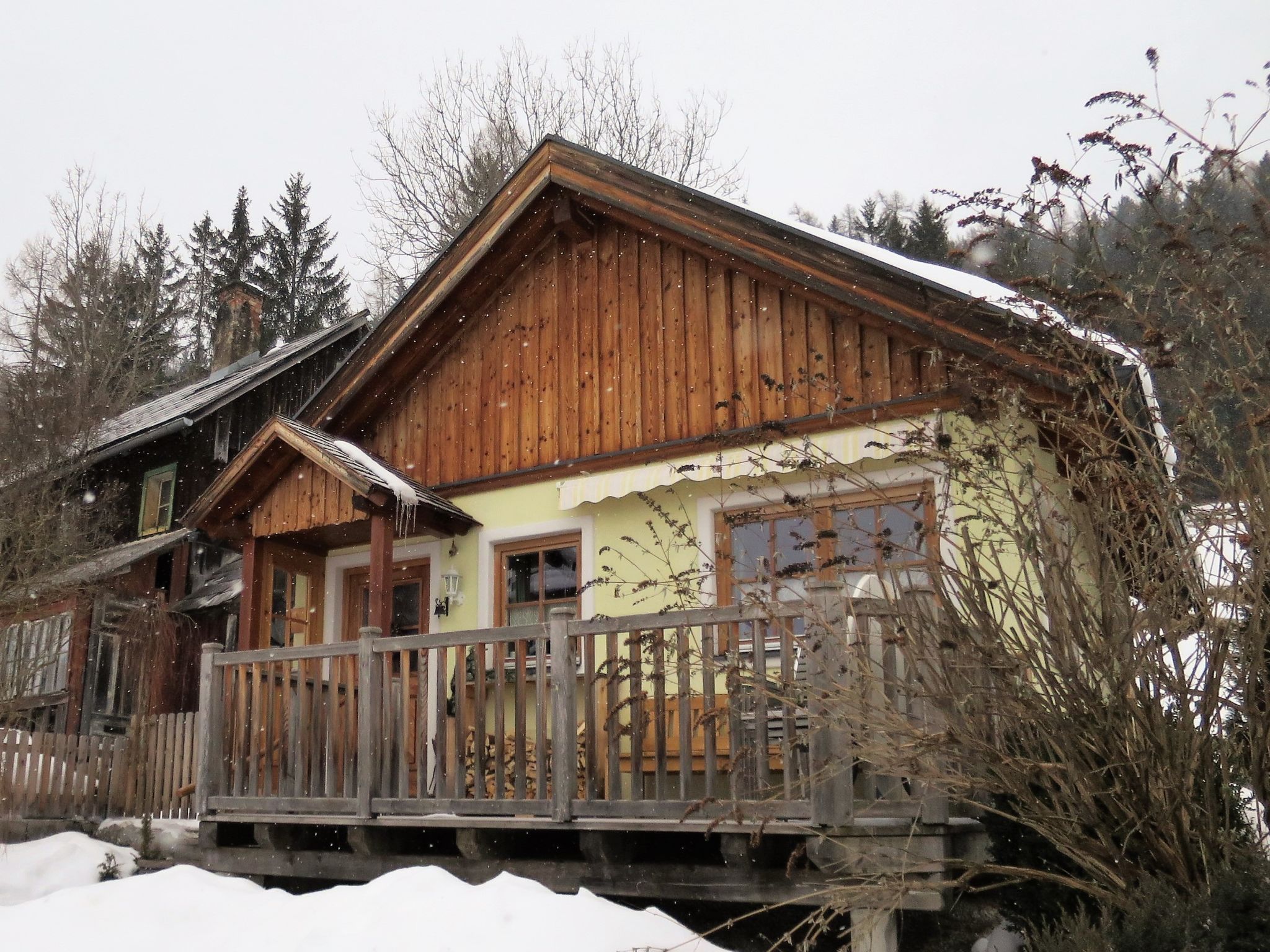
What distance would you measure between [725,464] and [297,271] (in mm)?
36266

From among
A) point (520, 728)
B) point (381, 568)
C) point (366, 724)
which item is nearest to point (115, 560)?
point (381, 568)

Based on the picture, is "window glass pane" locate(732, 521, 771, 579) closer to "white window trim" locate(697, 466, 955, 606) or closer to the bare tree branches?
"white window trim" locate(697, 466, 955, 606)

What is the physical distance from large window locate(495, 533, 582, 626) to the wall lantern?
0.37 metres

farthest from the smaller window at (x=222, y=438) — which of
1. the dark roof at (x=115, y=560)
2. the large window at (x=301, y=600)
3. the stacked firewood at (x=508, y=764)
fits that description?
the stacked firewood at (x=508, y=764)

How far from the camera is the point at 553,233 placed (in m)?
11.7

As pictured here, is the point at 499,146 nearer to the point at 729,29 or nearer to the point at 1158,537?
the point at 1158,537

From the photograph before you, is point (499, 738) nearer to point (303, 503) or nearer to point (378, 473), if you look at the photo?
point (378, 473)

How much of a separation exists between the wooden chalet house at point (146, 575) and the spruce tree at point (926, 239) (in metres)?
14.7

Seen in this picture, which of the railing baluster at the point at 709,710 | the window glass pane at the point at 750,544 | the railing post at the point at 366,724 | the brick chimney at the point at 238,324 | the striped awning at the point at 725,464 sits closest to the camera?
the railing baluster at the point at 709,710

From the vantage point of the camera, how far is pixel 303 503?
10.7 meters

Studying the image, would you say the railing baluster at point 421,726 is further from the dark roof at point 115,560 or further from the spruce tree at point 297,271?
the spruce tree at point 297,271

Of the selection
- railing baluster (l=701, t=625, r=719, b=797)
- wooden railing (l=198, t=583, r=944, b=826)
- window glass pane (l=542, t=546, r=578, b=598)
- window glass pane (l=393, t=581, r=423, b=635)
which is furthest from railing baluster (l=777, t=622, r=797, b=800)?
window glass pane (l=393, t=581, r=423, b=635)

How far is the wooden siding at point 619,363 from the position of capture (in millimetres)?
9703

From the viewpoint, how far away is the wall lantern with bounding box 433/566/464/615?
438 inches
